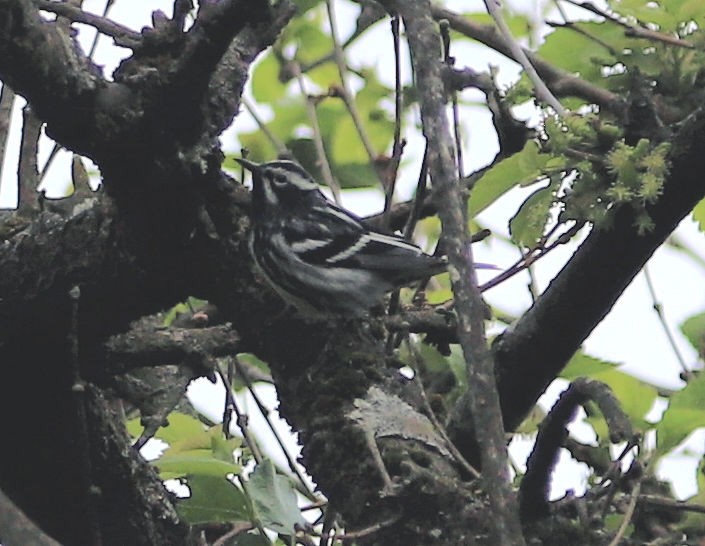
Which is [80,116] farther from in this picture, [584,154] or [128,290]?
[584,154]

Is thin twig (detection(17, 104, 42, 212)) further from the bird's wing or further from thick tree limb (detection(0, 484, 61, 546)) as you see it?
thick tree limb (detection(0, 484, 61, 546))

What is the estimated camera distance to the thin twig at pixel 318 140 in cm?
337

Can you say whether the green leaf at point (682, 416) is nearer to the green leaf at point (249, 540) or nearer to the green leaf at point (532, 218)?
the green leaf at point (532, 218)

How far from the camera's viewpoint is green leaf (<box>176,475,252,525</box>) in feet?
7.47

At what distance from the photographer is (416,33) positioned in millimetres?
1294

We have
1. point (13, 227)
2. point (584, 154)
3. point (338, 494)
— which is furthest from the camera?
point (13, 227)

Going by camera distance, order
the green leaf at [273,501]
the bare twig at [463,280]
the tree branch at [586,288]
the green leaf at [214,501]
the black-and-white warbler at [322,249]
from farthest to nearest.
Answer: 1. the black-and-white warbler at [322,249]
2. the green leaf at [214,501]
3. the green leaf at [273,501]
4. the tree branch at [586,288]
5. the bare twig at [463,280]

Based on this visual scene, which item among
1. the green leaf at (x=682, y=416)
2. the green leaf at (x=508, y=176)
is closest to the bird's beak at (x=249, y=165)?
the green leaf at (x=508, y=176)

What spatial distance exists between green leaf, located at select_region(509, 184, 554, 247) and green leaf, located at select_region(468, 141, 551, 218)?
0.11 ft

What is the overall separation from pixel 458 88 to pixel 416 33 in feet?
0.83

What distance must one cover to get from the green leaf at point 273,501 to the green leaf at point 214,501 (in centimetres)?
7

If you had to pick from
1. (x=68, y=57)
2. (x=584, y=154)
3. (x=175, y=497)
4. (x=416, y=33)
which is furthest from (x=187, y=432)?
(x=416, y=33)

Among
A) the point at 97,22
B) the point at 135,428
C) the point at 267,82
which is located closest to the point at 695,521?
the point at 135,428

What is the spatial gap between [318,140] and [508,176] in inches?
50.7
